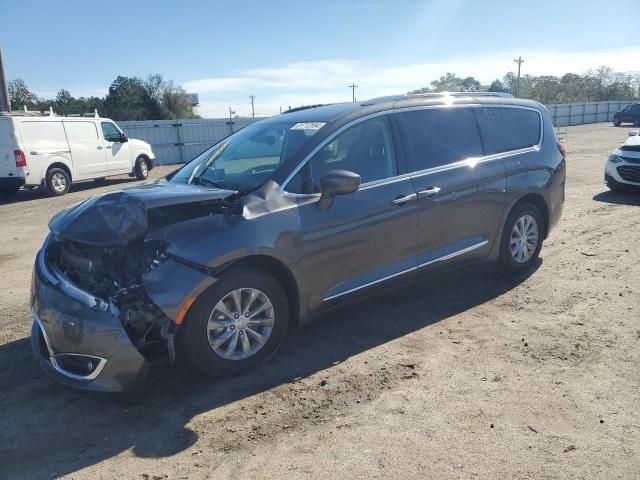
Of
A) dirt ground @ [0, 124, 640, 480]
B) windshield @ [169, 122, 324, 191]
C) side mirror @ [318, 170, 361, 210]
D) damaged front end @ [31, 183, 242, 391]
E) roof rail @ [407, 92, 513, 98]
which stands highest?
roof rail @ [407, 92, 513, 98]

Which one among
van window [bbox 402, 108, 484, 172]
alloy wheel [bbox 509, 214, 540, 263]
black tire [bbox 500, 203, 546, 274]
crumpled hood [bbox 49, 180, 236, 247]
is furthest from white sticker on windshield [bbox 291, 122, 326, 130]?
alloy wheel [bbox 509, 214, 540, 263]

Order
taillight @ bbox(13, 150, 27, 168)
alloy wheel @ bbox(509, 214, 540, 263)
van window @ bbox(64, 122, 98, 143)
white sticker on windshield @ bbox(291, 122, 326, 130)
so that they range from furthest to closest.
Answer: van window @ bbox(64, 122, 98, 143), taillight @ bbox(13, 150, 27, 168), alloy wheel @ bbox(509, 214, 540, 263), white sticker on windshield @ bbox(291, 122, 326, 130)

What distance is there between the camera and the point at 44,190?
14.0 metres

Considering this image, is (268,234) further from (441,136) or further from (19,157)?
(19,157)

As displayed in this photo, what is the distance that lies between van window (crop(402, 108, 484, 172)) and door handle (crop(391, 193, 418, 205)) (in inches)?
10.0

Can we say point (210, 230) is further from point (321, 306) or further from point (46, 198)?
point (46, 198)

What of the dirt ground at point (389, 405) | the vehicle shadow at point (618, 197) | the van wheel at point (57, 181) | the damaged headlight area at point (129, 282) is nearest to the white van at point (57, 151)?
the van wheel at point (57, 181)

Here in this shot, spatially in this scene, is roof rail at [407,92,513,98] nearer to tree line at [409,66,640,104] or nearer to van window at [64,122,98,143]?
van window at [64,122,98,143]

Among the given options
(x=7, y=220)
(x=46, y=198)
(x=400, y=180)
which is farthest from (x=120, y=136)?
(x=400, y=180)

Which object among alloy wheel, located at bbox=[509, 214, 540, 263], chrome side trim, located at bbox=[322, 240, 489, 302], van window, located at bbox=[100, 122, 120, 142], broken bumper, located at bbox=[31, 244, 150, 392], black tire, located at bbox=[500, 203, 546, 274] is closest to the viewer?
broken bumper, located at bbox=[31, 244, 150, 392]

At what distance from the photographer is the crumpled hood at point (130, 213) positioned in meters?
3.48

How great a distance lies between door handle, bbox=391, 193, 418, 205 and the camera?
4.33 metres

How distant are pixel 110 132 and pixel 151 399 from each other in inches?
564

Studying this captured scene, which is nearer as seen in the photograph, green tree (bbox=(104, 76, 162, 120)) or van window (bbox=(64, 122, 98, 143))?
van window (bbox=(64, 122, 98, 143))
